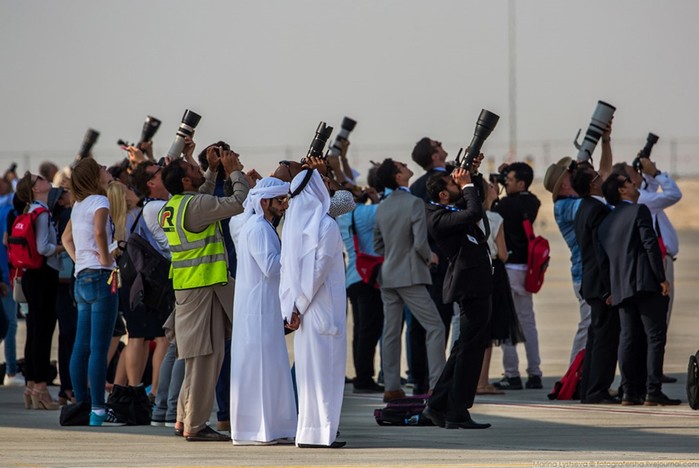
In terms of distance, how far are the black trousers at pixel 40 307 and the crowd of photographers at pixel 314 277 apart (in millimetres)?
16

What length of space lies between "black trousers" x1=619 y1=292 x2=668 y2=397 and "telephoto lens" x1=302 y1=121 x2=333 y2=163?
3.23 meters

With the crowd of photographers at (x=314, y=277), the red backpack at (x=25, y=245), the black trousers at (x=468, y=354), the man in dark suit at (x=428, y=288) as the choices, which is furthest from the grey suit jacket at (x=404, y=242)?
the red backpack at (x=25, y=245)

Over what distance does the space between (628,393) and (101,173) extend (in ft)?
14.0

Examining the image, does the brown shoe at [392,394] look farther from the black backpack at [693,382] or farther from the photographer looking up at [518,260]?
the black backpack at [693,382]

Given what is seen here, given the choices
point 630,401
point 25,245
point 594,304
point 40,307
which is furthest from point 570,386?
point 25,245

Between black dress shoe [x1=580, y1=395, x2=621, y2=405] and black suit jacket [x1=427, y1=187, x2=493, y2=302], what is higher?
black suit jacket [x1=427, y1=187, x2=493, y2=302]

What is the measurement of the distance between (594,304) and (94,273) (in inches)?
152

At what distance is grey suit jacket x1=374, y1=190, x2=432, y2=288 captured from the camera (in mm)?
11664

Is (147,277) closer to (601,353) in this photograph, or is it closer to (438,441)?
(438,441)

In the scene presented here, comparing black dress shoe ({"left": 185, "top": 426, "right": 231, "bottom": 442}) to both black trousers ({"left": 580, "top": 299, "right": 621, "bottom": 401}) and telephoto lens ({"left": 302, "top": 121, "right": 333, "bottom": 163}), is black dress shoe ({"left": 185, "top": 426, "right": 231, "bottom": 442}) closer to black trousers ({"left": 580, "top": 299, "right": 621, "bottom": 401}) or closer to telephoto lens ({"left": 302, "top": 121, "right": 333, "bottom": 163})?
telephoto lens ({"left": 302, "top": 121, "right": 333, "bottom": 163})

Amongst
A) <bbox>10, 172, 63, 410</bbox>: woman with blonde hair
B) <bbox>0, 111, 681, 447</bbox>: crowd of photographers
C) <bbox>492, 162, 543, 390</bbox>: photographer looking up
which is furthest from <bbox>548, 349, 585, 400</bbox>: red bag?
<bbox>10, 172, 63, 410</bbox>: woman with blonde hair

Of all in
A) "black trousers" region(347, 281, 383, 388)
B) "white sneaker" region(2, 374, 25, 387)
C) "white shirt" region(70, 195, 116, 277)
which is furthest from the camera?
"white sneaker" region(2, 374, 25, 387)

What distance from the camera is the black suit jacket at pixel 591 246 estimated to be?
11273 millimetres

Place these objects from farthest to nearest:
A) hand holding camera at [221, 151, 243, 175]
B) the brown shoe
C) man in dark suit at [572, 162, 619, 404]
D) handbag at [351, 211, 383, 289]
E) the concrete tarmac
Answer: handbag at [351, 211, 383, 289], the brown shoe, man in dark suit at [572, 162, 619, 404], hand holding camera at [221, 151, 243, 175], the concrete tarmac
